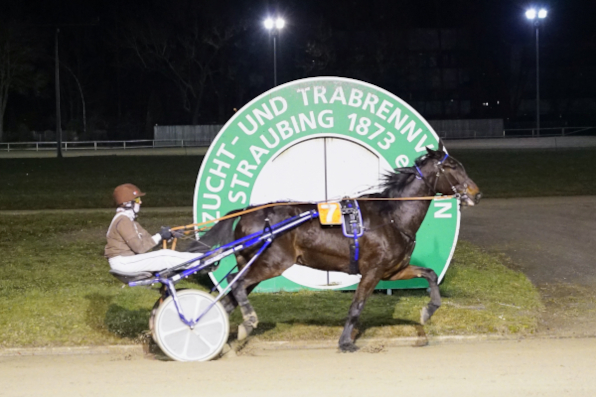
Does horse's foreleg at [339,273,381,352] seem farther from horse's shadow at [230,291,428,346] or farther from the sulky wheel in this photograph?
the sulky wheel

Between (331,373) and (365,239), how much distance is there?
127 centimetres

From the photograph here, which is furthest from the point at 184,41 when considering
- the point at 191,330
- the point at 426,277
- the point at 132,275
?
the point at 191,330

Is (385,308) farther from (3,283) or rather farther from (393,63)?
(393,63)

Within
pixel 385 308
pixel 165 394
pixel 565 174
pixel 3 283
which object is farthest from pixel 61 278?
pixel 565 174

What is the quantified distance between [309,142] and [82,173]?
2230 cm

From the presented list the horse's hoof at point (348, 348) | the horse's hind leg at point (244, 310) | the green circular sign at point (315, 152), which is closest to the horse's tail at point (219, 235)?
the horse's hind leg at point (244, 310)

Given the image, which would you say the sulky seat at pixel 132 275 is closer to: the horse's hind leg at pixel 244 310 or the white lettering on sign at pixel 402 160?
the horse's hind leg at pixel 244 310

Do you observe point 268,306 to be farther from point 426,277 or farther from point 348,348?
point 426,277

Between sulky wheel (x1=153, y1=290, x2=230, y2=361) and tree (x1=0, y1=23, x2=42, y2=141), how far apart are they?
5517cm

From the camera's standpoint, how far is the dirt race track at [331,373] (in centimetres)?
552

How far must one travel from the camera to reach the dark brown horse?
6738 mm

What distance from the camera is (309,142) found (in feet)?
29.7

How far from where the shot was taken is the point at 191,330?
247 inches

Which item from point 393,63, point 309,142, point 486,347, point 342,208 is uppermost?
point 393,63
